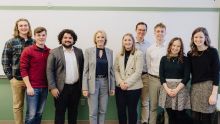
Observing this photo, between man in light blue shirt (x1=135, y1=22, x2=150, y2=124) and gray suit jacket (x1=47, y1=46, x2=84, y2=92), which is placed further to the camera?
man in light blue shirt (x1=135, y1=22, x2=150, y2=124)

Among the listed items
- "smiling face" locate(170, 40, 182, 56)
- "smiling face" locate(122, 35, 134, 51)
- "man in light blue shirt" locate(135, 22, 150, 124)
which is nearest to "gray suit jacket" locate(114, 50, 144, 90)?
"smiling face" locate(122, 35, 134, 51)

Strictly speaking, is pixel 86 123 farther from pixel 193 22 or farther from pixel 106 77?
pixel 193 22

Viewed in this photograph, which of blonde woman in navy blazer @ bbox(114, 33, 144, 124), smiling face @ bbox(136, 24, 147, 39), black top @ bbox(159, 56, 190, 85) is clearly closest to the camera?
black top @ bbox(159, 56, 190, 85)

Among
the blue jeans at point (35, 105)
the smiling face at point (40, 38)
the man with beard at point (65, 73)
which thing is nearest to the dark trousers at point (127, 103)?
the man with beard at point (65, 73)

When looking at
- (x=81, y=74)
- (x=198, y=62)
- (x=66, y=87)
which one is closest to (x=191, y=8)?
(x=198, y=62)

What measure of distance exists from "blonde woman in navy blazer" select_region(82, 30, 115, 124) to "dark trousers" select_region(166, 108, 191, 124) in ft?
2.59

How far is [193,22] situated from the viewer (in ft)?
13.0

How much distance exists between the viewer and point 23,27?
333cm

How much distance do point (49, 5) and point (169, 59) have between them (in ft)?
6.33

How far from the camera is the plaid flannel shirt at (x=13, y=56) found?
3334 mm

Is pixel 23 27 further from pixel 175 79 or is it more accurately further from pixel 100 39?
pixel 175 79

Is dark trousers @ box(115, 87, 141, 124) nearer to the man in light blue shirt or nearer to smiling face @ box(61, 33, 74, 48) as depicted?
the man in light blue shirt

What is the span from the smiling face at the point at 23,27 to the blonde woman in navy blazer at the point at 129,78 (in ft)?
4.09

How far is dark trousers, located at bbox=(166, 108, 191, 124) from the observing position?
125 inches
